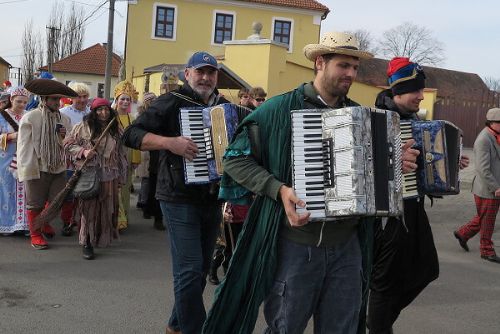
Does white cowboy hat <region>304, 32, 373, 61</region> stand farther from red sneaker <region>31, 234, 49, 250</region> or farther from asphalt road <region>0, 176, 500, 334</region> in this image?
red sneaker <region>31, 234, 49, 250</region>

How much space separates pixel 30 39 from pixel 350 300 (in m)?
63.8

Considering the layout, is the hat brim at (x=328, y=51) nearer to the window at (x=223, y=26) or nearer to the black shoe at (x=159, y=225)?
the black shoe at (x=159, y=225)

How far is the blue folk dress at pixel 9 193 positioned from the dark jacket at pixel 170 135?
12.9 ft

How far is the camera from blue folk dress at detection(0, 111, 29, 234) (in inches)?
275

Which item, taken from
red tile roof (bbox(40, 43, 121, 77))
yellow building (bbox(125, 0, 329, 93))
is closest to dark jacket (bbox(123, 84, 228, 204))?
yellow building (bbox(125, 0, 329, 93))

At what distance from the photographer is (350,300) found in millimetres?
2762

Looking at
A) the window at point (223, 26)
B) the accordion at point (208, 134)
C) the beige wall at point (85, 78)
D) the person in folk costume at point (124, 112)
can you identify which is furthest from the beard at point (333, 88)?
the beige wall at point (85, 78)

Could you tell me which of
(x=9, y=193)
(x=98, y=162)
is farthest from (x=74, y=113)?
(x=98, y=162)

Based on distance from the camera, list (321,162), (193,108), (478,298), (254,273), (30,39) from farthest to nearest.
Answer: (30,39), (478,298), (193,108), (254,273), (321,162)

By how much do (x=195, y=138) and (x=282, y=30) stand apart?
3386 cm

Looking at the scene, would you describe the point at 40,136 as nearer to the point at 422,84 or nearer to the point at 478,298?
the point at 422,84

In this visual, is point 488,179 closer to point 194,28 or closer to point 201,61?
point 201,61

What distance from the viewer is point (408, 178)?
11.9ft

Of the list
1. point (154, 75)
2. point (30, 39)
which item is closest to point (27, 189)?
point (154, 75)
